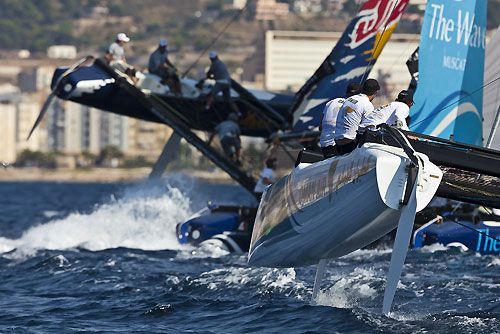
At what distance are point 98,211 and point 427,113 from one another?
631 cm

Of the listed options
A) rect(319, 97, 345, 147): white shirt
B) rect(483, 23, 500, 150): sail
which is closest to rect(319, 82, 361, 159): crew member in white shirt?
rect(319, 97, 345, 147): white shirt

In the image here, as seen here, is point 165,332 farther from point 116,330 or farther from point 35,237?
point 35,237

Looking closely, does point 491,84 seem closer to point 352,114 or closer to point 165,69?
point 165,69

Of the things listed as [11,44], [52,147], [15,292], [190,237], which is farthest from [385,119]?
[11,44]

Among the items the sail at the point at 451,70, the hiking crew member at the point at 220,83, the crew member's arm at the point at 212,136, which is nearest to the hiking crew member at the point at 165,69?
the hiking crew member at the point at 220,83

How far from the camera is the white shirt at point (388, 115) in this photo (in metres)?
8.09

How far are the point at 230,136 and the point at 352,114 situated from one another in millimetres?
7292

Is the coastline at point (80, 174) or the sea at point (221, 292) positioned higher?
the sea at point (221, 292)

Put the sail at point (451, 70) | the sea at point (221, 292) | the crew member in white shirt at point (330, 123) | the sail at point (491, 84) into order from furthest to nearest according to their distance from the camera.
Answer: the sail at point (491, 84)
the sail at point (451, 70)
the crew member in white shirt at point (330, 123)
the sea at point (221, 292)

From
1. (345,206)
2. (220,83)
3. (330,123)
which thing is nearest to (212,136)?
(220,83)

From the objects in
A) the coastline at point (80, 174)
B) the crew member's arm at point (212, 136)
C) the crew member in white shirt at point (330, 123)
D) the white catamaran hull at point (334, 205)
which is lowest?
the coastline at point (80, 174)

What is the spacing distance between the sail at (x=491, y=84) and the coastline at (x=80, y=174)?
8933 centimetres

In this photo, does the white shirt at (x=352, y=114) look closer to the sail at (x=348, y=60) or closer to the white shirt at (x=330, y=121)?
the white shirt at (x=330, y=121)

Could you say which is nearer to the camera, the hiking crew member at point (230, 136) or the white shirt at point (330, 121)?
the white shirt at point (330, 121)
